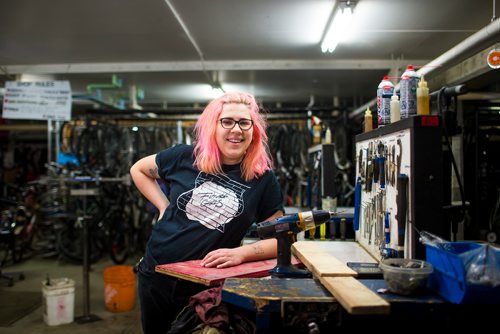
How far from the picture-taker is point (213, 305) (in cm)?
162

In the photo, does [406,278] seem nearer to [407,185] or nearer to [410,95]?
[407,185]

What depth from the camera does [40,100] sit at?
217 inches

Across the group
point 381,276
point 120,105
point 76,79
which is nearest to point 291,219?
point 381,276

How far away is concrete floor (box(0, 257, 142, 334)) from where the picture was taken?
423 cm

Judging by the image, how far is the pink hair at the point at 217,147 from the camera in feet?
6.68

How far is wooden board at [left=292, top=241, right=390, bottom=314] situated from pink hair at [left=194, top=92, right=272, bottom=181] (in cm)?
45

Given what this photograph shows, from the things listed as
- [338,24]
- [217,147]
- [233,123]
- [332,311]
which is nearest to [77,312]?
[217,147]

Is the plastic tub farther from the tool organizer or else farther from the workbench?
the tool organizer

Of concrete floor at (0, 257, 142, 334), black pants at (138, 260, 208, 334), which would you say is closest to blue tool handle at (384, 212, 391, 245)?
black pants at (138, 260, 208, 334)

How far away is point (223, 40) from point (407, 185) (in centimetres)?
387

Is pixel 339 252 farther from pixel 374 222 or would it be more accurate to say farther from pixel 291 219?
pixel 291 219

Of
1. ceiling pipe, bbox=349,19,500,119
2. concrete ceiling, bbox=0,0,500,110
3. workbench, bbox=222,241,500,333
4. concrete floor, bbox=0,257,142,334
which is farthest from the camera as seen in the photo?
concrete floor, bbox=0,257,142,334

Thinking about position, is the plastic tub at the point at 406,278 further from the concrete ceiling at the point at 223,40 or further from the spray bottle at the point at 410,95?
the concrete ceiling at the point at 223,40

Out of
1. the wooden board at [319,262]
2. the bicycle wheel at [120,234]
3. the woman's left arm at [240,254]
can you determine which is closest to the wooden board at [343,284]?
the wooden board at [319,262]
